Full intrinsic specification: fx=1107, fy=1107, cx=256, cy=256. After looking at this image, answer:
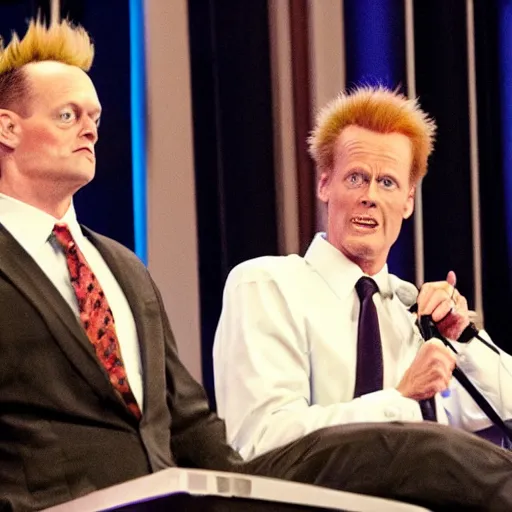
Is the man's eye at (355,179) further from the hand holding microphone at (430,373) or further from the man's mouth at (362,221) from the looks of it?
the hand holding microphone at (430,373)

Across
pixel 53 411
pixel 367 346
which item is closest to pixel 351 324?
pixel 367 346

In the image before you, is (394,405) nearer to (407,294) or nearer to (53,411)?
(407,294)

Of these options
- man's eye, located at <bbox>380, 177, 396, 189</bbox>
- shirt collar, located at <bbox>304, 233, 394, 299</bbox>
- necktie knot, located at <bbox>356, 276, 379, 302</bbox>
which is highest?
man's eye, located at <bbox>380, 177, 396, 189</bbox>

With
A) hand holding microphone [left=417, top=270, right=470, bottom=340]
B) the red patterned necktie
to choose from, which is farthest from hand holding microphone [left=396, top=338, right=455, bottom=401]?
the red patterned necktie

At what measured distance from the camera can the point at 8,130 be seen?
145cm

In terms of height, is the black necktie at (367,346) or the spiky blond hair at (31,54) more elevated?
the spiky blond hair at (31,54)

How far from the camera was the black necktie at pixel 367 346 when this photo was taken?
165cm

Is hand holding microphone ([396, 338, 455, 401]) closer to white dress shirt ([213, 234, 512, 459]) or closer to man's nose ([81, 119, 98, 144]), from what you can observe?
white dress shirt ([213, 234, 512, 459])

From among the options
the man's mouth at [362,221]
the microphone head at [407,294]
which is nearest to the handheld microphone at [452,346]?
the microphone head at [407,294]

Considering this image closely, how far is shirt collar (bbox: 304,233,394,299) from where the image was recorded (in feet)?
Result: 5.66

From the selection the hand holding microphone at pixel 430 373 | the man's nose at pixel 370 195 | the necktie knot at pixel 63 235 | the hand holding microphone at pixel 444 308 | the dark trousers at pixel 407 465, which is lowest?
the dark trousers at pixel 407 465

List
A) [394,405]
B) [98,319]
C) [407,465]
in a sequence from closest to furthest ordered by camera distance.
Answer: [407,465], [98,319], [394,405]

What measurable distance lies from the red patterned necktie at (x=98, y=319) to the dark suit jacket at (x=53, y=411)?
3 centimetres

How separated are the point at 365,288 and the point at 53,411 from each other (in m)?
0.63
